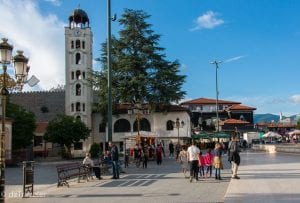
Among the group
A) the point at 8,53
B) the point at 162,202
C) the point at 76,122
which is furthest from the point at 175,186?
the point at 76,122

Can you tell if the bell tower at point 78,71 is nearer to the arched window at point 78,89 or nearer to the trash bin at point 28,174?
the arched window at point 78,89

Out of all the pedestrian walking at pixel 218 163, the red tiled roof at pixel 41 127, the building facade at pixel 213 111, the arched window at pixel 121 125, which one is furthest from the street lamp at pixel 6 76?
the building facade at pixel 213 111

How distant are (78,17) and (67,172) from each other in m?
50.5

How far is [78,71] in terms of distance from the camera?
67375 mm

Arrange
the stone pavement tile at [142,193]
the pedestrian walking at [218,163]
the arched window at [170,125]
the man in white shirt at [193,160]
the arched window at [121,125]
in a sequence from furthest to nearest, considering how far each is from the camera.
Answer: the arched window at [121,125], the arched window at [170,125], the pedestrian walking at [218,163], the man in white shirt at [193,160], the stone pavement tile at [142,193]

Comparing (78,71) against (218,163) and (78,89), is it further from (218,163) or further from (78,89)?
(218,163)

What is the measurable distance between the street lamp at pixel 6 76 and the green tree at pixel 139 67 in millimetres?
35249

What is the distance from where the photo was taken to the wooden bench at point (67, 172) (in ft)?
63.8

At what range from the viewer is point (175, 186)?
17828 mm

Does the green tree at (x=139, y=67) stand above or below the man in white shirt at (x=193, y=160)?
above

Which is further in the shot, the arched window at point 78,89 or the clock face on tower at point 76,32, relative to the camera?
the arched window at point 78,89

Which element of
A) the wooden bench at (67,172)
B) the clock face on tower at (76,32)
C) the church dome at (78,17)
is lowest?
the wooden bench at (67,172)

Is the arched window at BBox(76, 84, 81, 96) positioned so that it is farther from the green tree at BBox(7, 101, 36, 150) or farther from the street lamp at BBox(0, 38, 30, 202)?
the street lamp at BBox(0, 38, 30, 202)

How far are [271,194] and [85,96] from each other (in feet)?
181
